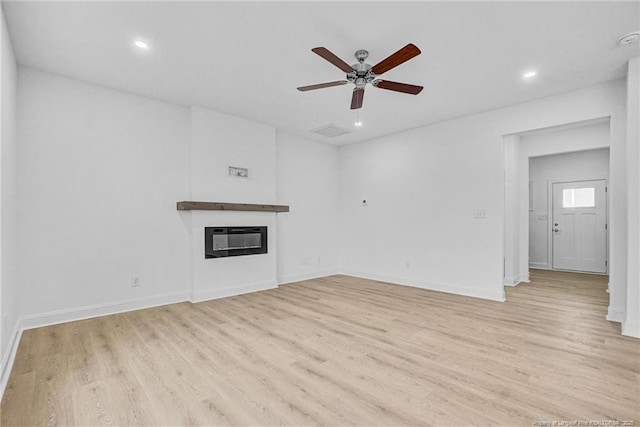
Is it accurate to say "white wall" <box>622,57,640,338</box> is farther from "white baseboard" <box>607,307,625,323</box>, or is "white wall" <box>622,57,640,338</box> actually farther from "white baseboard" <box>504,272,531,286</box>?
"white baseboard" <box>504,272,531,286</box>

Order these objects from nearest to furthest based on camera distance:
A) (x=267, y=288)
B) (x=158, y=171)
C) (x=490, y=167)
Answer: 1. (x=158, y=171)
2. (x=490, y=167)
3. (x=267, y=288)

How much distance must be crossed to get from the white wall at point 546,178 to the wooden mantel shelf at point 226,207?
231 inches

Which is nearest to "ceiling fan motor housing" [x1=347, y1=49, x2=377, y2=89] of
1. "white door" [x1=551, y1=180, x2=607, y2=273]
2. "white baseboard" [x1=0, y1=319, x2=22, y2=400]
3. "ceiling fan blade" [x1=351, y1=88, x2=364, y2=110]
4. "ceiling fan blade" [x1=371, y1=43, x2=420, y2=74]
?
"ceiling fan blade" [x1=351, y1=88, x2=364, y2=110]

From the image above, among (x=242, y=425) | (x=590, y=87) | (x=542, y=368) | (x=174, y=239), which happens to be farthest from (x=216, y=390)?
(x=590, y=87)

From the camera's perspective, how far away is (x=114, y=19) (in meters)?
2.47

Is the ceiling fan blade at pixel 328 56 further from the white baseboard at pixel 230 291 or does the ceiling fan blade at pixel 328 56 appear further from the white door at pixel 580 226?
the white door at pixel 580 226

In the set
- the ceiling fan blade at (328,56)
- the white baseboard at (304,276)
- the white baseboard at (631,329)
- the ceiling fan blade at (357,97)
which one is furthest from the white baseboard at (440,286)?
A: the ceiling fan blade at (328,56)

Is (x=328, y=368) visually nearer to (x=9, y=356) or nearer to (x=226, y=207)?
(x=9, y=356)

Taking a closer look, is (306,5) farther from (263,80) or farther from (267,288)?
(267,288)

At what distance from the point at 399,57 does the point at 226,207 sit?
3.10 metres

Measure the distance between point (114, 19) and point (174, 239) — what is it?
8.61ft

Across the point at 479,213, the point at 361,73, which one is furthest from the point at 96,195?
the point at 479,213

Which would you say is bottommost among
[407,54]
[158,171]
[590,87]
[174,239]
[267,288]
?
[267,288]

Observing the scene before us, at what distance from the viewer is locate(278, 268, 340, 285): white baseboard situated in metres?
5.61
